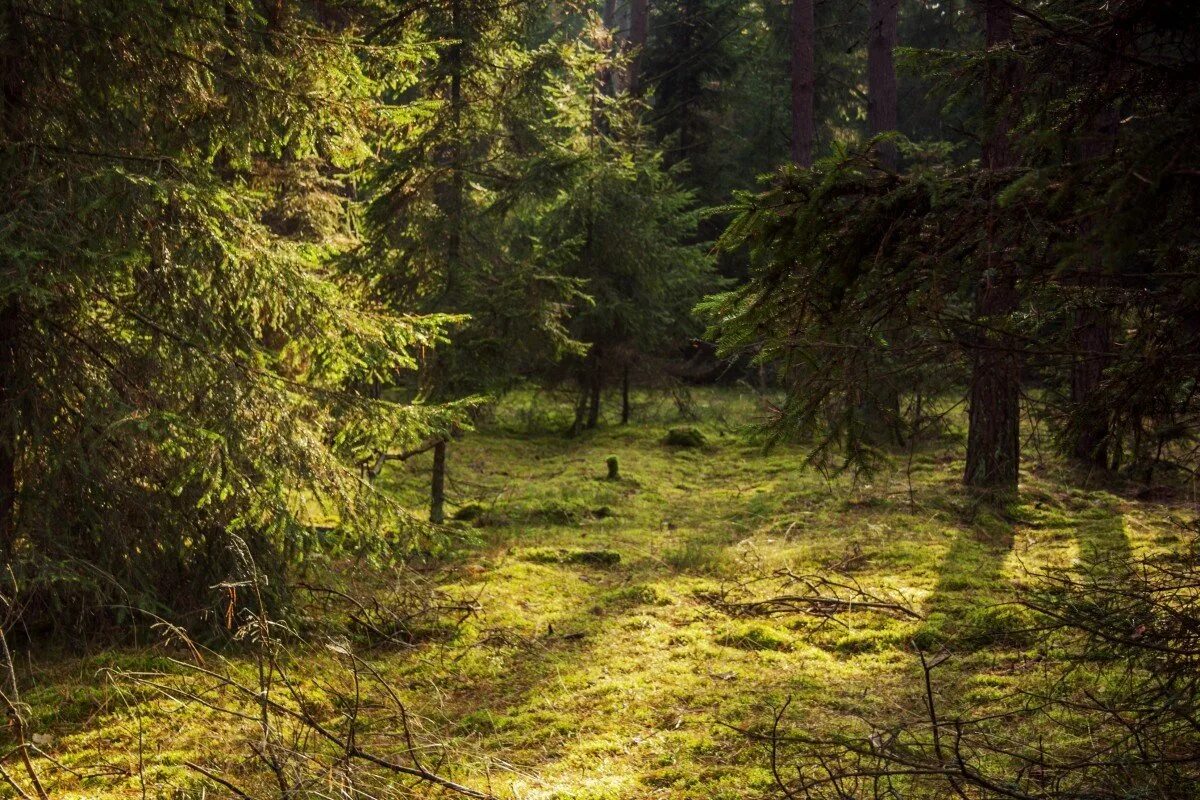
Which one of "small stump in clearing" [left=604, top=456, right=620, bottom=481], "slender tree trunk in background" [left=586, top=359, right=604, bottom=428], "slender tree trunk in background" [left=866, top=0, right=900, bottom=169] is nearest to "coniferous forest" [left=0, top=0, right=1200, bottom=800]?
"small stump in clearing" [left=604, top=456, right=620, bottom=481]

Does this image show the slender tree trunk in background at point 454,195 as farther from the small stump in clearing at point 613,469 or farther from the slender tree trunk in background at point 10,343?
the slender tree trunk in background at point 10,343

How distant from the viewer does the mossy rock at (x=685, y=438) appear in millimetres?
15648

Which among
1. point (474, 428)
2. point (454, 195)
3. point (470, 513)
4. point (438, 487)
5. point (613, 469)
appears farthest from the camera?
point (613, 469)

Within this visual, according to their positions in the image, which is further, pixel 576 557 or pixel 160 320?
pixel 576 557

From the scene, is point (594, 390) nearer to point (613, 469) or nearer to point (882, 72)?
point (613, 469)

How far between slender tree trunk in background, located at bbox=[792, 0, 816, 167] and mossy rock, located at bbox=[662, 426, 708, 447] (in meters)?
5.83

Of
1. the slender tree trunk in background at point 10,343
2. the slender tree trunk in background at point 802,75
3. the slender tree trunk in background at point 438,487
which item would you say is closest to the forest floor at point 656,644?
the slender tree trunk in background at point 438,487

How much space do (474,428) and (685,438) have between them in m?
9.00

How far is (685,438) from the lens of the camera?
15.7 meters

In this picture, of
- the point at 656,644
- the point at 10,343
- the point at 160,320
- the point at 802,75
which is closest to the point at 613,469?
the point at 656,644

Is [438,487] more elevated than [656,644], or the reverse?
[438,487]

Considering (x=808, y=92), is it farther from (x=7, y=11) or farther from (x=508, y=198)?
(x=7, y=11)

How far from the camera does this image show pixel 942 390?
4.10m

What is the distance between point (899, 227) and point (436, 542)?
13.6 ft
